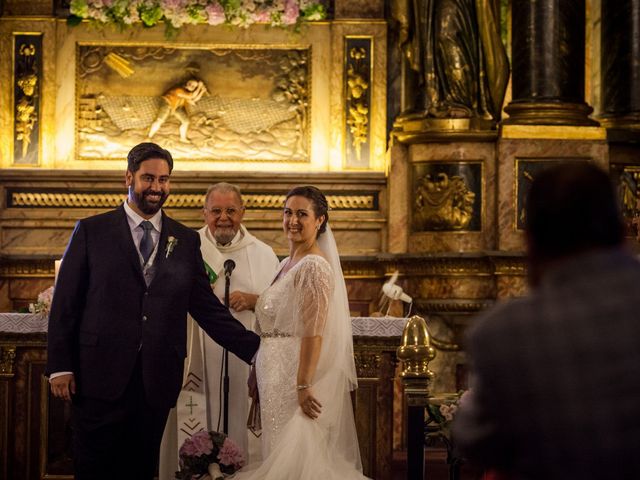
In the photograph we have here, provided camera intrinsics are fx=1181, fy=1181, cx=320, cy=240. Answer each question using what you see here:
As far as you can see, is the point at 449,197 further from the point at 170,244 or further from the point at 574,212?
the point at 574,212

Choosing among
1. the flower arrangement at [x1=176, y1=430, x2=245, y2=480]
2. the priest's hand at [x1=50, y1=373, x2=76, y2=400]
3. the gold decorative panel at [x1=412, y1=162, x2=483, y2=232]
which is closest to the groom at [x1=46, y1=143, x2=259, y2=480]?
the priest's hand at [x1=50, y1=373, x2=76, y2=400]

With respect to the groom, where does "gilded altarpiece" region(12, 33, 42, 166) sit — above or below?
above

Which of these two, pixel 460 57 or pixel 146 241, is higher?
pixel 460 57

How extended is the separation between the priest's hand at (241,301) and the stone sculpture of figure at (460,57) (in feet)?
10.7

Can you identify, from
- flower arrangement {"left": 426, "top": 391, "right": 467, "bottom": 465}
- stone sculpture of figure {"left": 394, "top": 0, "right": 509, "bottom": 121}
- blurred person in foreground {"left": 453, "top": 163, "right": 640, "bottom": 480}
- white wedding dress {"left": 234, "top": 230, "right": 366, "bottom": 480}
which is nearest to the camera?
blurred person in foreground {"left": 453, "top": 163, "right": 640, "bottom": 480}

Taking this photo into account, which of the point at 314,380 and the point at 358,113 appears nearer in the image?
the point at 314,380

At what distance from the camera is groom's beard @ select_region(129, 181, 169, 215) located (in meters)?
5.18

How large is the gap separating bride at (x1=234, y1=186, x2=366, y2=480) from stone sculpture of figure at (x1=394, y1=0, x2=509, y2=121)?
385 cm

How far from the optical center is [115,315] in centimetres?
499

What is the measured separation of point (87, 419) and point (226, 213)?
2.06m

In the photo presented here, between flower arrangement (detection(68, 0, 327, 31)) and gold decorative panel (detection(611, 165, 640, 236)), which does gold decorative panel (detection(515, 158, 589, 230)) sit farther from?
flower arrangement (detection(68, 0, 327, 31))

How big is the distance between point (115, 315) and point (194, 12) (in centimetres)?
536

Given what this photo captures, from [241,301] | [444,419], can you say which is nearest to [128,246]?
[241,301]

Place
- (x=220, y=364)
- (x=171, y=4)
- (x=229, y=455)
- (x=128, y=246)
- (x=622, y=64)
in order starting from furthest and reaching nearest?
(x=171, y=4)
(x=622, y=64)
(x=220, y=364)
(x=229, y=455)
(x=128, y=246)
